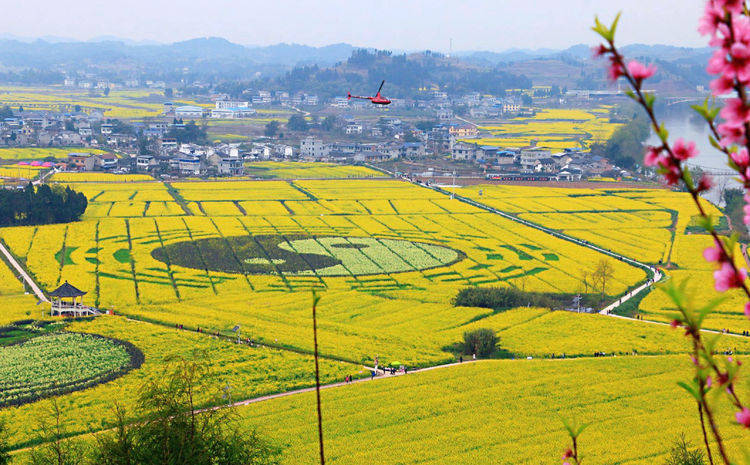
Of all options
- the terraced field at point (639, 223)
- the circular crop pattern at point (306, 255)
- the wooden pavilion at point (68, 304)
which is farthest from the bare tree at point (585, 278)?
the wooden pavilion at point (68, 304)

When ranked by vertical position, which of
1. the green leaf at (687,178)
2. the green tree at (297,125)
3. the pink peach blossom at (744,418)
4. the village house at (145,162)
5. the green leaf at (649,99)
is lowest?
the village house at (145,162)

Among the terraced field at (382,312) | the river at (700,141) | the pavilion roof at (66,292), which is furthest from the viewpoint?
the river at (700,141)

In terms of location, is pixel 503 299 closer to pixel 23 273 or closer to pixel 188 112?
pixel 23 273

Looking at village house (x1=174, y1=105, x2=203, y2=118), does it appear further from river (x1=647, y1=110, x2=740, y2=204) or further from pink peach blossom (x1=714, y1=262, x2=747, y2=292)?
pink peach blossom (x1=714, y1=262, x2=747, y2=292)

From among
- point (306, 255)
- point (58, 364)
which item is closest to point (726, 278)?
point (58, 364)

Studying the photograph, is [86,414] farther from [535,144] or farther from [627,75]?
[535,144]

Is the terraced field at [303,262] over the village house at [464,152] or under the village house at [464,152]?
under

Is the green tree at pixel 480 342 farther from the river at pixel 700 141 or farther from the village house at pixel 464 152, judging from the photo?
the village house at pixel 464 152

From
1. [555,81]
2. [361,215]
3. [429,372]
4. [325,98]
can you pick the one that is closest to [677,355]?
[429,372]
